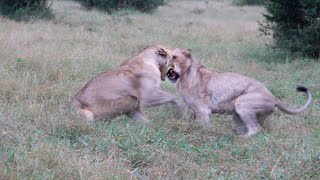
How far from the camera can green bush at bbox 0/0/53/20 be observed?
54.5ft

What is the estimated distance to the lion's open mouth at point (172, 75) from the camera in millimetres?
6887

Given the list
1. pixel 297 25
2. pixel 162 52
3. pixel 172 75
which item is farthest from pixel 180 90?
pixel 297 25

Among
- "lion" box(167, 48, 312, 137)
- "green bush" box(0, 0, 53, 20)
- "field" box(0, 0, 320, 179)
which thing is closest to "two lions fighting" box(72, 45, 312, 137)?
"lion" box(167, 48, 312, 137)

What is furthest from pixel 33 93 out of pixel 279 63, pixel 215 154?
pixel 279 63

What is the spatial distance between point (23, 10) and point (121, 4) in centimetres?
787

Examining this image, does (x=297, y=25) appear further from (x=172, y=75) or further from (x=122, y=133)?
(x=122, y=133)

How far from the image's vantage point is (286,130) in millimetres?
6508

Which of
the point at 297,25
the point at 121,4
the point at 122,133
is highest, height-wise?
the point at 122,133

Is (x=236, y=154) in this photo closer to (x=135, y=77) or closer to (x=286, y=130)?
(x=286, y=130)

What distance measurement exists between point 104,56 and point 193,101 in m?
4.07

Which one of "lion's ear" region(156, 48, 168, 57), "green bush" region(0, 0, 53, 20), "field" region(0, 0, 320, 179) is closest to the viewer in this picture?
"field" region(0, 0, 320, 179)

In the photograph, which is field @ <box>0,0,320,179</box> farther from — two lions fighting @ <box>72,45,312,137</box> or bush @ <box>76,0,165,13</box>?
bush @ <box>76,0,165,13</box>

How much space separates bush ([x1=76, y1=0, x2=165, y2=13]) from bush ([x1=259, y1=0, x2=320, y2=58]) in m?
11.7

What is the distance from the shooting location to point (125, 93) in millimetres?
6340
